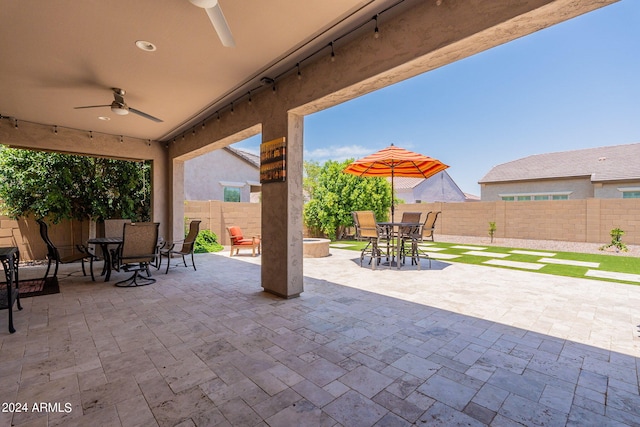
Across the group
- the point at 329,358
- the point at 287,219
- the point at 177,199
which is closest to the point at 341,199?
the point at 177,199

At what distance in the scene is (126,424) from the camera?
1489 millimetres

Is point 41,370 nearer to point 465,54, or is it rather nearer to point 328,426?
point 328,426

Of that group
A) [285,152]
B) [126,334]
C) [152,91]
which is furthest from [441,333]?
[152,91]

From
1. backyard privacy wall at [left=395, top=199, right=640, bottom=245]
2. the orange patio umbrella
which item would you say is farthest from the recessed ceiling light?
Answer: backyard privacy wall at [left=395, top=199, right=640, bottom=245]

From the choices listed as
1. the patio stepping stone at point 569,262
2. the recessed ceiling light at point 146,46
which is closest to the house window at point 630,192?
the patio stepping stone at point 569,262

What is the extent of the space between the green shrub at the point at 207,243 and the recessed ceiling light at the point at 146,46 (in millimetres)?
6073

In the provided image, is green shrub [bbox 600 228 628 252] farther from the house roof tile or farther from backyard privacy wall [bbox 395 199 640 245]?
the house roof tile

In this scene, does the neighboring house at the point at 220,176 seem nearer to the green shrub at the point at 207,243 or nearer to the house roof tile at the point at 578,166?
the green shrub at the point at 207,243

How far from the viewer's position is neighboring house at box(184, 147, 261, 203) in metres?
13.7

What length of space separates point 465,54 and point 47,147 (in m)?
7.66

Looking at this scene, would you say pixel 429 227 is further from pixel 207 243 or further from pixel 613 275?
pixel 207 243

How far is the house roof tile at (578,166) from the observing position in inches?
544

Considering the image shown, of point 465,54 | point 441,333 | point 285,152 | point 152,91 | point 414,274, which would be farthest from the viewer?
point 414,274

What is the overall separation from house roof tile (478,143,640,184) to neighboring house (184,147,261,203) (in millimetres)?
14117
